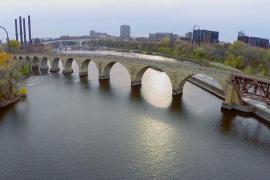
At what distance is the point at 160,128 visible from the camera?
36250 mm

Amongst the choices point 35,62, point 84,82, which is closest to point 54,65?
point 35,62

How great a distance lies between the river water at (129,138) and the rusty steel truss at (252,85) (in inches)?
139

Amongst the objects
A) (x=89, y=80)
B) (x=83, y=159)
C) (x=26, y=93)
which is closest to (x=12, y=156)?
(x=83, y=159)

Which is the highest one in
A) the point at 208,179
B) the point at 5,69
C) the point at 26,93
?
the point at 5,69

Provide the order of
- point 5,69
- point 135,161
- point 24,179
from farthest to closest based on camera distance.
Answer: point 5,69 < point 135,161 < point 24,179

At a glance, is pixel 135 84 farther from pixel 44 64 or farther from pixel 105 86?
pixel 44 64

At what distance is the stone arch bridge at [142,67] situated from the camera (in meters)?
43.7

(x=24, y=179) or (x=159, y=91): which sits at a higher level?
(x=159, y=91)

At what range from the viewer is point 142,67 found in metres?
56.8

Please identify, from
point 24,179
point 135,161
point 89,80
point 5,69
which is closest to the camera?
point 24,179

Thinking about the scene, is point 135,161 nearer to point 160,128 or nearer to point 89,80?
point 160,128

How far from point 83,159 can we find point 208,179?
13.1 meters

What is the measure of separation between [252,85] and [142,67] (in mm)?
23375

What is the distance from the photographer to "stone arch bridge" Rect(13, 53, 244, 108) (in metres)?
43.7
